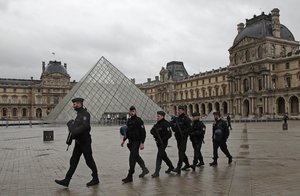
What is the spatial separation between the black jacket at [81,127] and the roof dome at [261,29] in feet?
196

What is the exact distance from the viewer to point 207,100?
3054 inches

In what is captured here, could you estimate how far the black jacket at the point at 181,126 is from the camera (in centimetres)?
810

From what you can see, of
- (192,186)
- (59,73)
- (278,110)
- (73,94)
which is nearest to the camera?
(192,186)

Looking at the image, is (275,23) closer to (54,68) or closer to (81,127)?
(81,127)

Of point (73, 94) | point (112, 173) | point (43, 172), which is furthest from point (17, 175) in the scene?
point (73, 94)

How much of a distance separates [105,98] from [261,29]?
3451cm

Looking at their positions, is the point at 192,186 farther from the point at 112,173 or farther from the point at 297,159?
the point at 297,159

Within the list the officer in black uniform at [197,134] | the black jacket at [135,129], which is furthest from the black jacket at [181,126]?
the black jacket at [135,129]

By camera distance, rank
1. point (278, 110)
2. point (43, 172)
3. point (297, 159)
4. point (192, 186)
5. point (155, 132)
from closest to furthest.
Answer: point (192, 186) → point (155, 132) → point (43, 172) → point (297, 159) → point (278, 110)

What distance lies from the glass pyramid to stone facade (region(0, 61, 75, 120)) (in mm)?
59365

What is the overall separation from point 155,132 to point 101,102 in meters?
34.0

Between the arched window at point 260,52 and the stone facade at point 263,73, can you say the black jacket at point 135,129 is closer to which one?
the stone facade at point 263,73

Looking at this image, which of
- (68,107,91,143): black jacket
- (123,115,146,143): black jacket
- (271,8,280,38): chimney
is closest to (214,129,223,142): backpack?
(123,115,146,143): black jacket

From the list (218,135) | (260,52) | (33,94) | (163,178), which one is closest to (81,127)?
(163,178)
